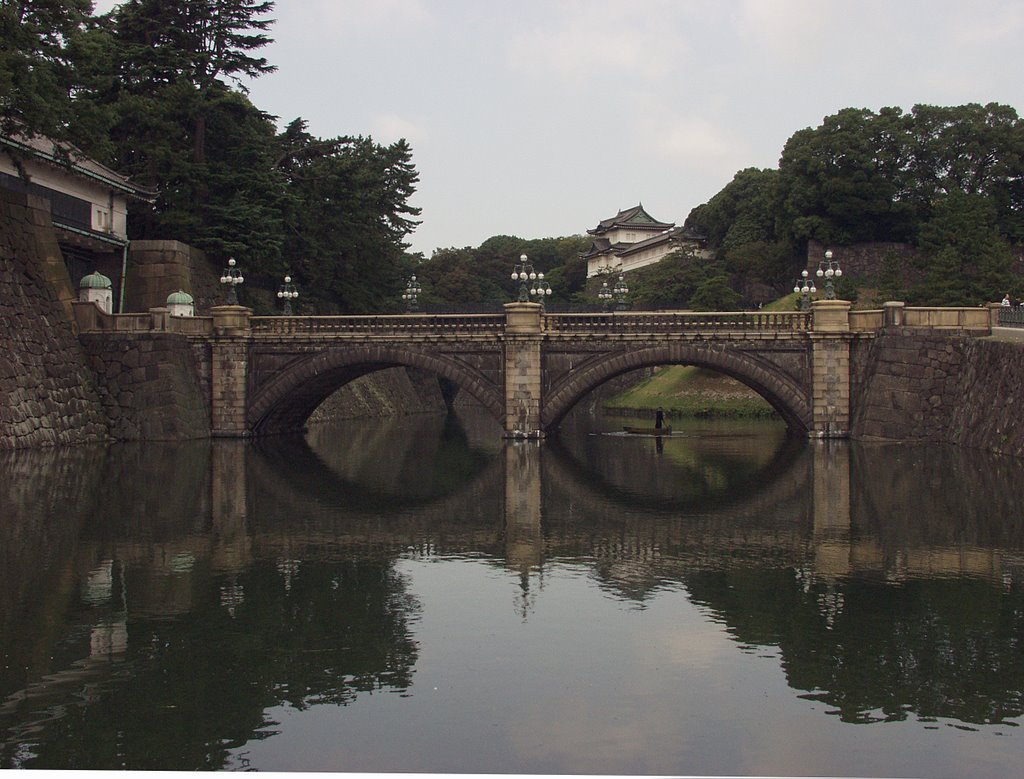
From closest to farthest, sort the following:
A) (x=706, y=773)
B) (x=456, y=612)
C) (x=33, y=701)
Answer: (x=706, y=773), (x=33, y=701), (x=456, y=612)

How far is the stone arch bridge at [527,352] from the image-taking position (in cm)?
4519

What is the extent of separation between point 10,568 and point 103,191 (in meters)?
36.7

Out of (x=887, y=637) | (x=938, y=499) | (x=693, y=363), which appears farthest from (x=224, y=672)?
(x=693, y=363)

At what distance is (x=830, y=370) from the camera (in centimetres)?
4503

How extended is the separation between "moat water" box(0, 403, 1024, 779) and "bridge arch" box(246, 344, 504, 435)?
17.0 metres

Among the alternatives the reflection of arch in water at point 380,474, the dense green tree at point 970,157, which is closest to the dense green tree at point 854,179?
the dense green tree at point 970,157

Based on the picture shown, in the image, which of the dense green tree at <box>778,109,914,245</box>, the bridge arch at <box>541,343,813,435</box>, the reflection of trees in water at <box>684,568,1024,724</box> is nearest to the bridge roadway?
the bridge arch at <box>541,343,813,435</box>

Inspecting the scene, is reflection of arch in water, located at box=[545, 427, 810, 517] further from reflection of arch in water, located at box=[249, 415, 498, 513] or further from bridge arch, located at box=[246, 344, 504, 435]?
bridge arch, located at box=[246, 344, 504, 435]

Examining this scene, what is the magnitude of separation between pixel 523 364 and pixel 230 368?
13.2 metres

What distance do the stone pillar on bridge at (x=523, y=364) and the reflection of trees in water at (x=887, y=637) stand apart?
2818 centimetres

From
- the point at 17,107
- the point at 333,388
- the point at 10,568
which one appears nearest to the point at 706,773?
the point at 10,568

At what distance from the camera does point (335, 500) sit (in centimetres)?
2927

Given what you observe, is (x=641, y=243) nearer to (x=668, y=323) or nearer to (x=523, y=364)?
(x=668, y=323)

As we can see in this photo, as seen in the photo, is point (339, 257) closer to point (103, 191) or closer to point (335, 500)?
point (103, 191)
